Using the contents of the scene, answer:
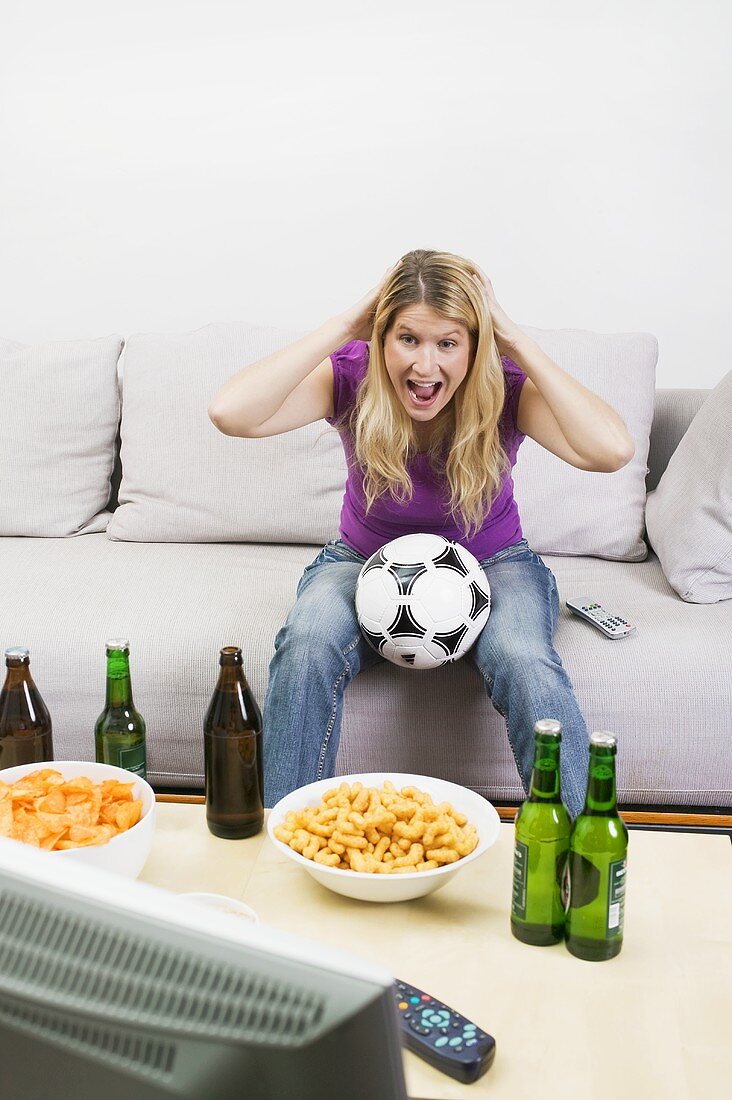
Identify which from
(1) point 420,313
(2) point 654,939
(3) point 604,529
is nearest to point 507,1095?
(2) point 654,939

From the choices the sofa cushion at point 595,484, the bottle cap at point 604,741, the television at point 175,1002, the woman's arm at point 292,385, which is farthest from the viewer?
the sofa cushion at point 595,484

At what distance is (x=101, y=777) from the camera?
4.23ft

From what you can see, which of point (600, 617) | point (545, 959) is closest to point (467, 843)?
point (545, 959)

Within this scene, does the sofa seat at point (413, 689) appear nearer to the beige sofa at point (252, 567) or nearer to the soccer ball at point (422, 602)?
the beige sofa at point (252, 567)

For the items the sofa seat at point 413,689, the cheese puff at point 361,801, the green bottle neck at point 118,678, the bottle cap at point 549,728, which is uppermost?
the bottle cap at point 549,728

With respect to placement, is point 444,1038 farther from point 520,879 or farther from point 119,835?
point 119,835

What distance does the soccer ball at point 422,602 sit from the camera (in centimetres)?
183

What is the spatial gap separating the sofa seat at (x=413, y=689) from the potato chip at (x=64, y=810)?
80cm

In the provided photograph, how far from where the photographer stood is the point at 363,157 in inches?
113

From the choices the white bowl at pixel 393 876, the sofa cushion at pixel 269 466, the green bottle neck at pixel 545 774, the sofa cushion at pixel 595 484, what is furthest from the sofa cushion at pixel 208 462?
the green bottle neck at pixel 545 774

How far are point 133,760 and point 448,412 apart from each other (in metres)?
1.00

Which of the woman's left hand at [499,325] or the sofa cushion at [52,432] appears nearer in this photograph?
the woman's left hand at [499,325]

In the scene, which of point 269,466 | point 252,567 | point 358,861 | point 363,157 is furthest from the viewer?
point 363,157

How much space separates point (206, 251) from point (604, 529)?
136 centimetres
